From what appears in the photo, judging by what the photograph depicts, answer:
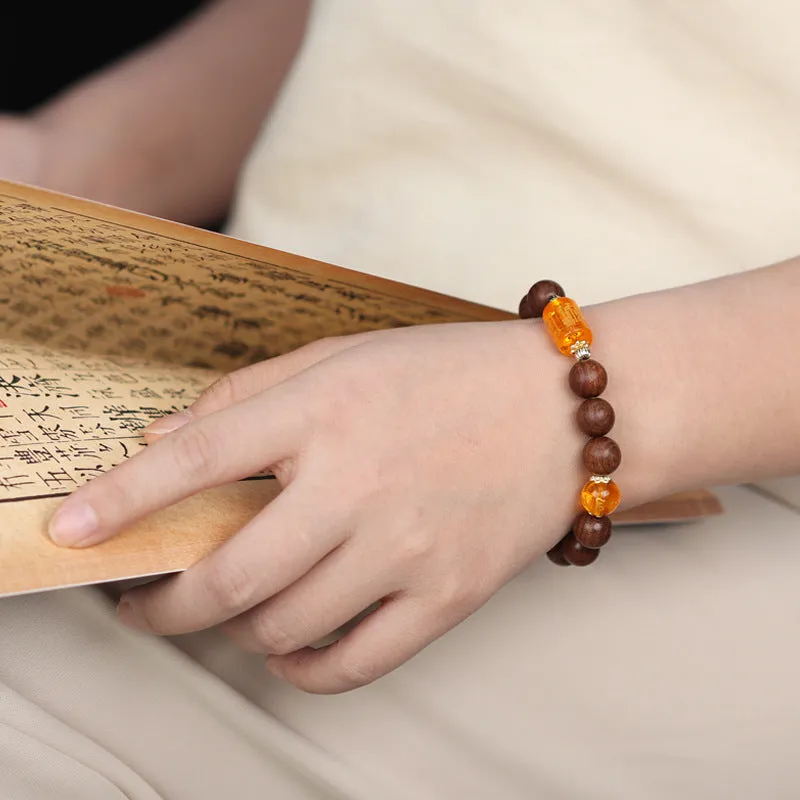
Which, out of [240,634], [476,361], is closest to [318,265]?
[476,361]

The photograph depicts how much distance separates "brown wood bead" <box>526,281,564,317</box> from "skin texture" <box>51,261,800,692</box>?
13 millimetres

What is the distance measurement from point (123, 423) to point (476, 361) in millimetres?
194

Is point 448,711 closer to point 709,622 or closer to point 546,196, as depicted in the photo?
point 709,622

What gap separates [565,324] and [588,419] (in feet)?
0.18

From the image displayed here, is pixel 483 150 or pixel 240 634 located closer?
pixel 240 634

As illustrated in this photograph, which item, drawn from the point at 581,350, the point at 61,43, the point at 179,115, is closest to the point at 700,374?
the point at 581,350

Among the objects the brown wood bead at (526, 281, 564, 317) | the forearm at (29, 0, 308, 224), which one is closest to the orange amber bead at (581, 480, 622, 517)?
the brown wood bead at (526, 281, 564, 317)

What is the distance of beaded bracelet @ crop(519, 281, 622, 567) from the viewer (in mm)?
479

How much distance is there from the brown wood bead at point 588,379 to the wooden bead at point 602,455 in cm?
3

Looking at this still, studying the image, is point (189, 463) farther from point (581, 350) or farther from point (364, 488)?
point (581, 350)

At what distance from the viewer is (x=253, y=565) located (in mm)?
412

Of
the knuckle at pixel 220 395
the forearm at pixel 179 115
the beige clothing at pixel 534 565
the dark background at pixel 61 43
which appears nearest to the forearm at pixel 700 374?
the beige clothing at pixel 534 565

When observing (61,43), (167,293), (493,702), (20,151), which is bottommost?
(493,702)

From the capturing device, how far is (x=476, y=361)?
1.56 feet
